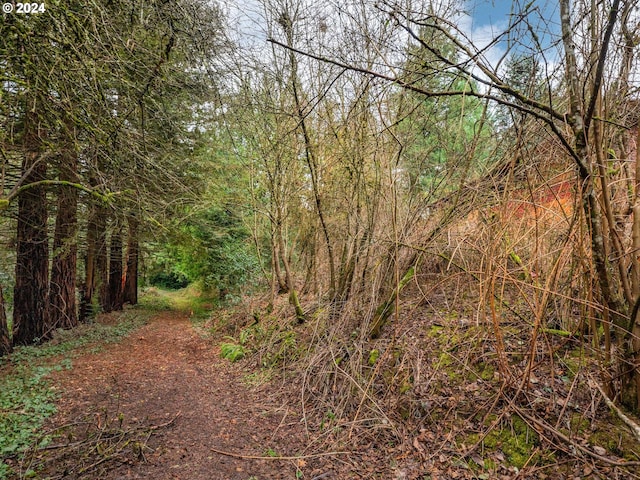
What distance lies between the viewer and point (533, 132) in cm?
257

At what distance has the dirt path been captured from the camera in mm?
2770

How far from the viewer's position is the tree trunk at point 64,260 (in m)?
5.77

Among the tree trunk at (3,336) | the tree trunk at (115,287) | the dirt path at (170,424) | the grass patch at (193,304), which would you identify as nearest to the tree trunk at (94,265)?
the tree trunk at (115,287)

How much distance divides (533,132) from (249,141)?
5.48 m

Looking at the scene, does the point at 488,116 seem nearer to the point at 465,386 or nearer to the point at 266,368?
the point at 465,386

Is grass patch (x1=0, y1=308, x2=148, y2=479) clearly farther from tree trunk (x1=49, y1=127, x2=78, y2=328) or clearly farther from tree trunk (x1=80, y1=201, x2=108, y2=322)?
tree trunk (x1=80, y1=201, x2=108, y2=322)

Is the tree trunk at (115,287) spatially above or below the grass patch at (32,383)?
above

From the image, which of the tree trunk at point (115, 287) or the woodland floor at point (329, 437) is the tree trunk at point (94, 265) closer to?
the tree trunk at point (115, 287)

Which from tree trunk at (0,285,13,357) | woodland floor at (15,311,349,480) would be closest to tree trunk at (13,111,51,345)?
tree trunk at (0,285,13,357)

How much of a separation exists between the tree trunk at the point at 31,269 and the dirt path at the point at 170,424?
1.28 metres

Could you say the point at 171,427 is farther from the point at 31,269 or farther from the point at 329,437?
the point at 31,269

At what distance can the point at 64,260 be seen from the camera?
675 cm

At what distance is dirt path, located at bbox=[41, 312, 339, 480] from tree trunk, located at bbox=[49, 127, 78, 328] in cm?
194

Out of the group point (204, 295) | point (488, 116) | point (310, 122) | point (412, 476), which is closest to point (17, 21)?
point (310, 122)
